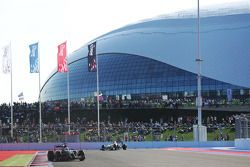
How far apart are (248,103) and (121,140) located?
1120 inches

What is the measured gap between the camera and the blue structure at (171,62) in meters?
89.4

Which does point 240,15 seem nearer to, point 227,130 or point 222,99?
point 222,99

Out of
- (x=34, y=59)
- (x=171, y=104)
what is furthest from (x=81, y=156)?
(x=171, y=104)

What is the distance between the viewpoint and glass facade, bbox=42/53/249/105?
289 ft

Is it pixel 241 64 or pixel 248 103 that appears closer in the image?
pixel 248 103

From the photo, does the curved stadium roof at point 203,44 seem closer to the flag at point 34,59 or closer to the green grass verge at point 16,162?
the flag at point 34,59

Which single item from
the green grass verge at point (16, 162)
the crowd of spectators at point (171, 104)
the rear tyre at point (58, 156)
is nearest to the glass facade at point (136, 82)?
the crowd of spectators at point (171, 104)

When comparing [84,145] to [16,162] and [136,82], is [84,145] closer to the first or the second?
[16,162]

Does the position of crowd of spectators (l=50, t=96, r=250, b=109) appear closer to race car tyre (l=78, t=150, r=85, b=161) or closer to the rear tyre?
race car tyre (l=78, t=150, r=85, b=161)

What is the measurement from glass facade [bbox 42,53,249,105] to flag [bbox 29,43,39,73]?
106ft

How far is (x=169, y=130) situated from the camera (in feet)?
194

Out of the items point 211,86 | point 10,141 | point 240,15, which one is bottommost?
point 10,141

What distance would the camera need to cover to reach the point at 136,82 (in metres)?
95.8

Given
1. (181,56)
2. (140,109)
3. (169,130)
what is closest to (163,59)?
(181,56)
